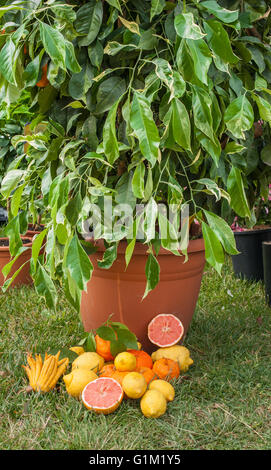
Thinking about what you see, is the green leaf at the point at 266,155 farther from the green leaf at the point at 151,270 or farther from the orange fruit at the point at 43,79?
the orange fruit at the point at 43,79

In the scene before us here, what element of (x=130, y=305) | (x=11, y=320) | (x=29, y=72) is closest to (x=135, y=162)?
(x=29, y=72)

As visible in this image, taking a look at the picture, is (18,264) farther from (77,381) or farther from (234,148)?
(234,148)

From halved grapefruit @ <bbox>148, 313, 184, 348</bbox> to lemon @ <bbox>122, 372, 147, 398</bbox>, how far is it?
0.68ft

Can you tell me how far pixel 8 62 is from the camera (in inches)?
38.3

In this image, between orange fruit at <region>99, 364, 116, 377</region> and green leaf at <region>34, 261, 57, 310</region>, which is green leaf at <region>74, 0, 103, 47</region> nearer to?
green leaf at <region>34, 261, 57, 310</region>

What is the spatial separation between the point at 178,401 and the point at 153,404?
0.37 ft

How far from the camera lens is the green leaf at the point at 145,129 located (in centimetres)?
97

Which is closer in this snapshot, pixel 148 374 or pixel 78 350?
pixel 148 374

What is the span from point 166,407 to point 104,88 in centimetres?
76

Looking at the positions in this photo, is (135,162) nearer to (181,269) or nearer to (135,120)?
(135,120)

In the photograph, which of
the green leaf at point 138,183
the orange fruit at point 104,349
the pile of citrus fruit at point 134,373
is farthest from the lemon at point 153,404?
the green leaf at point 138,183

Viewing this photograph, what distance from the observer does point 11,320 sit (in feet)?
5.75

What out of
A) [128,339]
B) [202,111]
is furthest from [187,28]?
[128,339]

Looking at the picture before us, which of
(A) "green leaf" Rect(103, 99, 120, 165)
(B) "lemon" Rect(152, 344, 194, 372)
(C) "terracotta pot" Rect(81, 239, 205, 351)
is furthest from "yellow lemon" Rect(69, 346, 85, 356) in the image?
(A) "green leaf" Rect(103, 99, 120, 165)
